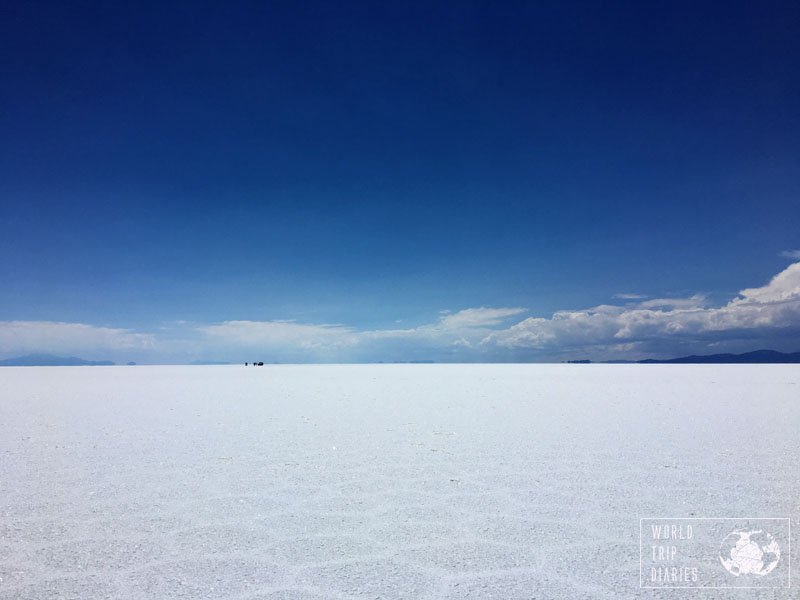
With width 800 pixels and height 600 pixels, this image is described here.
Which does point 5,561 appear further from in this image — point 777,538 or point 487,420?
point 487,420

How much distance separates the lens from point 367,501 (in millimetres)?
4121

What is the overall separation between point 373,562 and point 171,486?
261 centimetres

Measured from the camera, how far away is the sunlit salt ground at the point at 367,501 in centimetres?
275

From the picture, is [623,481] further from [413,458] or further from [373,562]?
[373,562]

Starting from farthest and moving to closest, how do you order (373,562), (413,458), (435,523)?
(413,458) < (435,523) < (373,562)

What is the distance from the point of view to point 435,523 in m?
3.59

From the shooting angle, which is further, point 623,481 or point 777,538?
point 623,481

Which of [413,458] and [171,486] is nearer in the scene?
[171,486]

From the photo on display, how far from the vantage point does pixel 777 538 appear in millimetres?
3271

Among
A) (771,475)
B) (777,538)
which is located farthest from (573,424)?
(777,538)

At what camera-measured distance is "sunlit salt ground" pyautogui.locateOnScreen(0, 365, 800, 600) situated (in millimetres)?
2750

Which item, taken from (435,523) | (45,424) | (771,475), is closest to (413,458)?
(435,523)

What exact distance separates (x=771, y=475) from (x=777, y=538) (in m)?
1.87

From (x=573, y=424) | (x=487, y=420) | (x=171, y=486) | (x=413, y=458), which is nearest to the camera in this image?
(x=171, y=486)
